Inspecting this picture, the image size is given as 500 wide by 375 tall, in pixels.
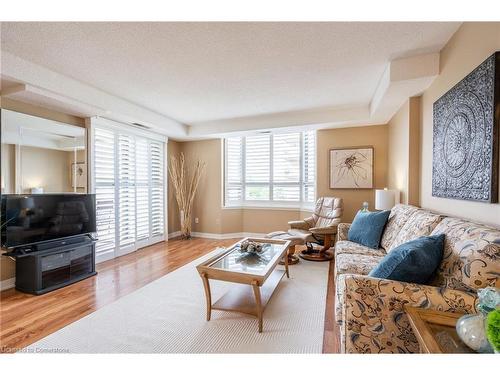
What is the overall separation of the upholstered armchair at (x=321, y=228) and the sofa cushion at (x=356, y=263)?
3.71ft

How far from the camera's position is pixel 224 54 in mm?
2184

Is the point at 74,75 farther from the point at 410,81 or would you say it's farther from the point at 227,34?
the point at 410,81

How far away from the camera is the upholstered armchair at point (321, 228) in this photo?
347cm

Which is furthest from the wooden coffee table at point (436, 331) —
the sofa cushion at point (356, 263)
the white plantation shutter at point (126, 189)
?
the white plantation shutter at point (126, 189)

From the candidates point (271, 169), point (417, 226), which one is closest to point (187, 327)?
point (417, 226)

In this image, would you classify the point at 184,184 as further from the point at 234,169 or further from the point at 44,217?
the point at 44,217

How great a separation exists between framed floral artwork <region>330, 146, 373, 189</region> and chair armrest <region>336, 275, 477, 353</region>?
10.3 feet

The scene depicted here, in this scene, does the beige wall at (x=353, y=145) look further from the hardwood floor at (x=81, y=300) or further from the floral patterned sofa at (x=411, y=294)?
the floral patterned sofa at (x=411, y=294)

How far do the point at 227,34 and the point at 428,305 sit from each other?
2247mm

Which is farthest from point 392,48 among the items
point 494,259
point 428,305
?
point 428,305

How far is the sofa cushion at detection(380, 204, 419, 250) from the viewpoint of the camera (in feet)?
7.62

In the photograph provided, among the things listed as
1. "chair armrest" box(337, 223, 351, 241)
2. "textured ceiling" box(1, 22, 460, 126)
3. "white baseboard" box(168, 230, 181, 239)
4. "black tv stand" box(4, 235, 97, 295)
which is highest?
"textured ceiling" box(1, 22, 460, 126)

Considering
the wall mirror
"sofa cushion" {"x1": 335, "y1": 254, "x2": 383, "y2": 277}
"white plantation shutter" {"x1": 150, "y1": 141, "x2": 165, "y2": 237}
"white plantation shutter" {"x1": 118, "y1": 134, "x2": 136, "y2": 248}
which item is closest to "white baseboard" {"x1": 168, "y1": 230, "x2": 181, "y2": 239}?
"white plantation shutter" {"x1": 150, "y1": 141, "x2": 165, "y2": 237}

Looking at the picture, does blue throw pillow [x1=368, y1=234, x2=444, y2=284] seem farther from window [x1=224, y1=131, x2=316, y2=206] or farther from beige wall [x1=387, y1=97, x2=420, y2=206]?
window [x1=224, y1=131, x2=316, y2=206]
